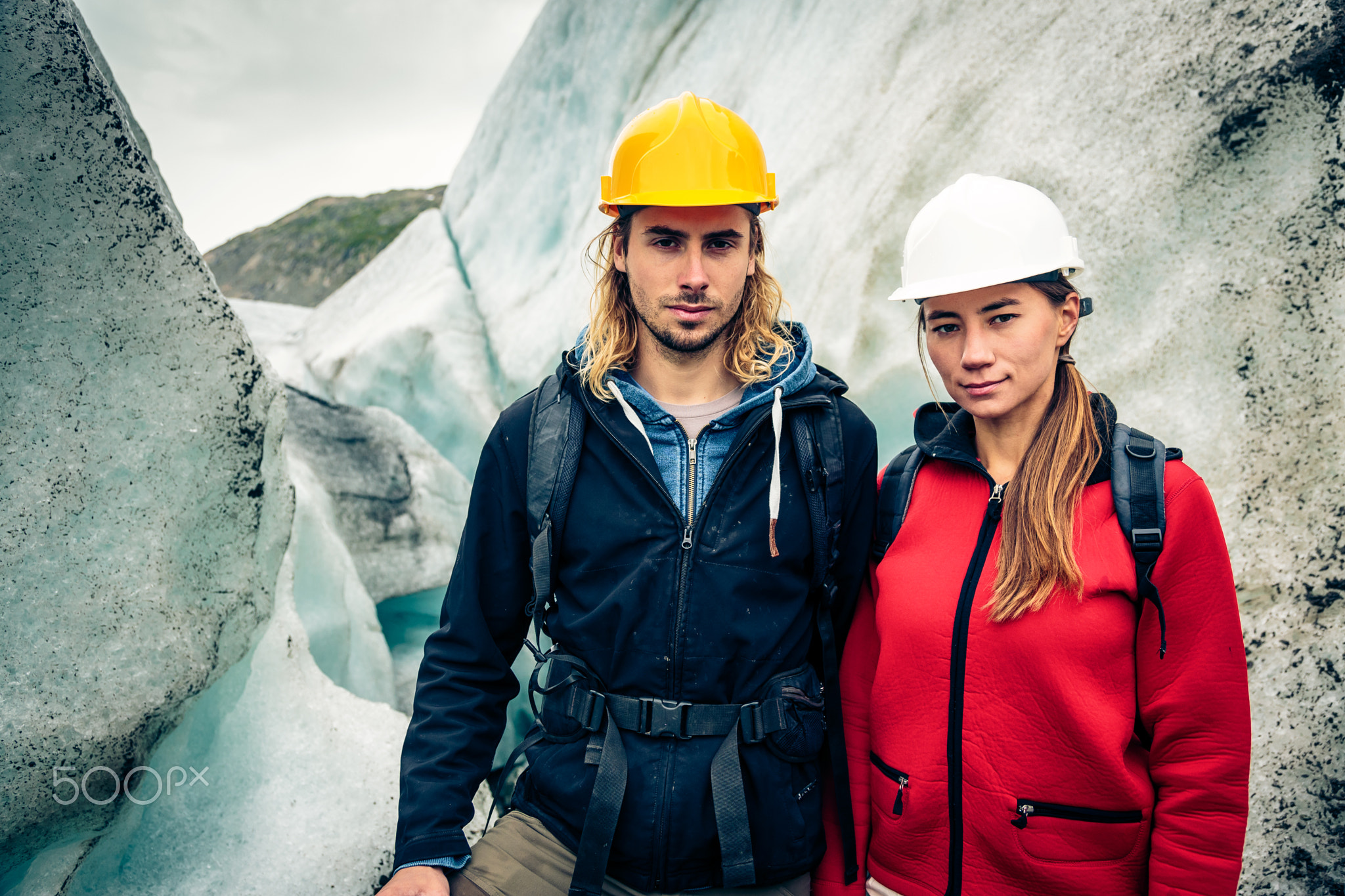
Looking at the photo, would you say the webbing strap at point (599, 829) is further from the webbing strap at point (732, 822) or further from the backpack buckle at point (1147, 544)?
the backpack buckle at point (1147, 544)

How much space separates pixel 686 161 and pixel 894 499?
1092 mm

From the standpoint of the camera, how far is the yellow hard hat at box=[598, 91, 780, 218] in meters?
2.14

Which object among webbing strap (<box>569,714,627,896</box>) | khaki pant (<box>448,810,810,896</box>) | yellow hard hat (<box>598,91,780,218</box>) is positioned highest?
yellow hard hat (<box>598,91,780,218</box>)

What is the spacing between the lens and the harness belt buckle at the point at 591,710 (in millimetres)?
1925

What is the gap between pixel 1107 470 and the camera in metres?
1.74

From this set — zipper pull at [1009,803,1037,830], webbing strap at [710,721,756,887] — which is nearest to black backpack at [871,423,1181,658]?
zipper pull at [1009,803,1037,830]

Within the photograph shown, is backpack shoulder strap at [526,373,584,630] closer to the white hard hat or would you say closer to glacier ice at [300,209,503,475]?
the white hard hat

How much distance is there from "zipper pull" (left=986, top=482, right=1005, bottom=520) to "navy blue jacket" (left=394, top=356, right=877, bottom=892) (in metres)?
0.37

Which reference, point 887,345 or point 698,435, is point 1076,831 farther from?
point 887,345

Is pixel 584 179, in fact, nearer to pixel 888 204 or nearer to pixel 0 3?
pixel 888 204

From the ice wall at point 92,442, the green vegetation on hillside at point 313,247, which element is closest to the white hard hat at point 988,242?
the ice wall at point 92,442

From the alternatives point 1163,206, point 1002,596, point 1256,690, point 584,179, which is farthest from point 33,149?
point 584,179

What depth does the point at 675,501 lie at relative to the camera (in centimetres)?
200

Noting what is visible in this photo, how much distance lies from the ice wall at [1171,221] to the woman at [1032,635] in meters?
0.96
